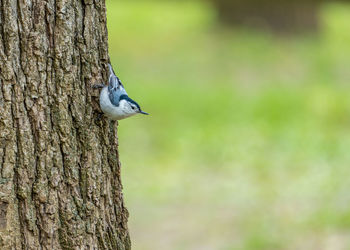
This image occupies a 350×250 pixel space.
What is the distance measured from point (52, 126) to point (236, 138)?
568cm

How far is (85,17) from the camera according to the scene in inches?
133

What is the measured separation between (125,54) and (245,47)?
2624 millimetres

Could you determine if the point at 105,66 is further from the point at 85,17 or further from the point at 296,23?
the point at 296,23

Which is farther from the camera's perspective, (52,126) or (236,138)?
(236,138)

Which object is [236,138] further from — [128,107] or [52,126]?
[52,126]

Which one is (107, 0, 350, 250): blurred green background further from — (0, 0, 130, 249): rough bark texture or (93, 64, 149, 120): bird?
(0, 0, 130, 249): rough bark texture

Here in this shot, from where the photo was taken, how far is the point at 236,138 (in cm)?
880

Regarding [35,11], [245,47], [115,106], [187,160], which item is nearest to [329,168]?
[187,160]

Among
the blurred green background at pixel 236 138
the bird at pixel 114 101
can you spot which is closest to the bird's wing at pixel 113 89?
the bird at pixel 114 101

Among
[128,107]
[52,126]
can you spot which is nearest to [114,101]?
[128,107]

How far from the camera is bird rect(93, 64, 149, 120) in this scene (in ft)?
11.3

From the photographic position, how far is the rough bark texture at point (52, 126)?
3.18 m

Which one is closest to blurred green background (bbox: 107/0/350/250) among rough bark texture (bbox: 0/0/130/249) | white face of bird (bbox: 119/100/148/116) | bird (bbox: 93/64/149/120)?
white face of bird (bbox: 119/100/148/116)

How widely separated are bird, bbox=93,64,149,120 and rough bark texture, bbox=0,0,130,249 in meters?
0.05
